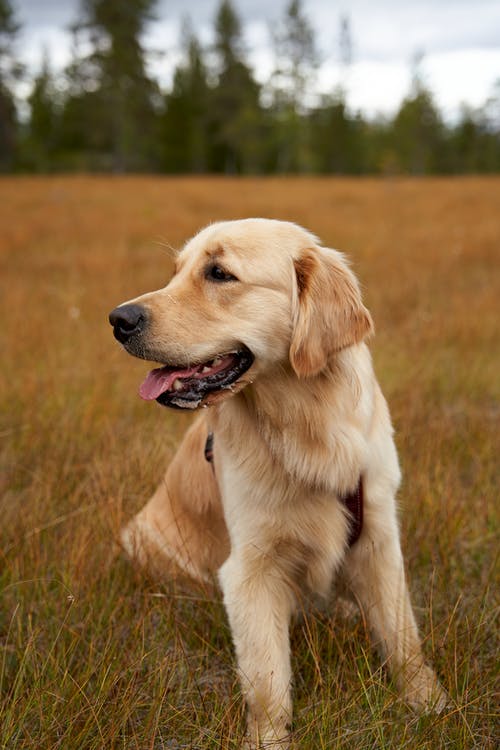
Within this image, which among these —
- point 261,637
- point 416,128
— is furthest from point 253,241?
point 416,128

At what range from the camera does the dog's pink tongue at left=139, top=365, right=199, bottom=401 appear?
6.27ft

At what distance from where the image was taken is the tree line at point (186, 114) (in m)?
32.4

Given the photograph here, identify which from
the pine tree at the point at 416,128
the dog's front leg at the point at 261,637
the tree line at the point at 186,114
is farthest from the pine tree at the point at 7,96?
the dog's front leg at the point at 261,637

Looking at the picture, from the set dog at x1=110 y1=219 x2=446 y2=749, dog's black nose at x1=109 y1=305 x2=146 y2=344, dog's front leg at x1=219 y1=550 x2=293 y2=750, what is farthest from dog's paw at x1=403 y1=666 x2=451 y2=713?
dog's black nose at x1=109 y1=305 x2=146 y2=344

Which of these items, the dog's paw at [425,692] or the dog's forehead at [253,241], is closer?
the dog's paw at [425,692]

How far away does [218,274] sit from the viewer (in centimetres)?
200

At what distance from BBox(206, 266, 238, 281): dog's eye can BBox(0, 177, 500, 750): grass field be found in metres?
1.03

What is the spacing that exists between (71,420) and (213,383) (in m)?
1.84

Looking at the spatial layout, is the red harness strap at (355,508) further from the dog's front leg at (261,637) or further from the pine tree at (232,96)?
the pine tree at (232,96)

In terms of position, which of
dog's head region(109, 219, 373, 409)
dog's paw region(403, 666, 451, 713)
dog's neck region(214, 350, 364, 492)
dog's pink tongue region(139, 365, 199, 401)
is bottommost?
dog's paw region(403, 666, 451, 713)

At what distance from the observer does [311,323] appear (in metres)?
1.91

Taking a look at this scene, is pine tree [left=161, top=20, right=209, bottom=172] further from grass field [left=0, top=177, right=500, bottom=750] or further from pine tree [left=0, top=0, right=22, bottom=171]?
grass field [left=0, top=177, right=500, bottom=750]

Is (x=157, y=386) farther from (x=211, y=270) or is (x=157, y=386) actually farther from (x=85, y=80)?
(x=85, y=80)

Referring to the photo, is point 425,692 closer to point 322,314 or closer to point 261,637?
point 261,637
